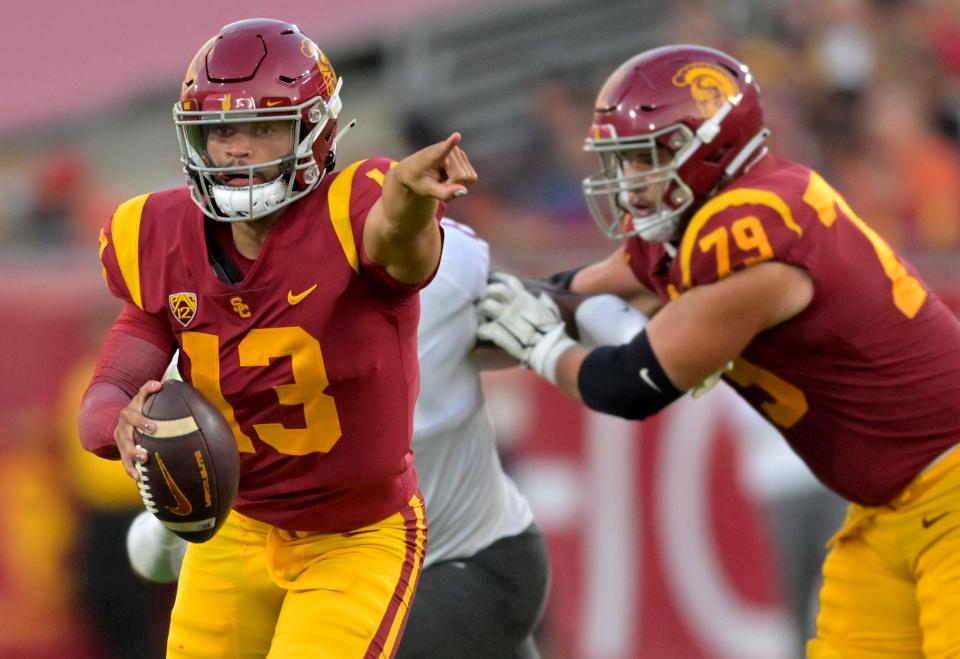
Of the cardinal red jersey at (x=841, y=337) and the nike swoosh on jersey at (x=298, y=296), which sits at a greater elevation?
the nike swoosh on jersey at (x=298, y=296)

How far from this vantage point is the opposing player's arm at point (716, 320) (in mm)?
3863

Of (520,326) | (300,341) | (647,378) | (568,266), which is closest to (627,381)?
(647,378)

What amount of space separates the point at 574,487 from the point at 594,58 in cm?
294

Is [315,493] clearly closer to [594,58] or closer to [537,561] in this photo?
[537,561]

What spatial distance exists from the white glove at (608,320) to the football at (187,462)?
4.38 ft

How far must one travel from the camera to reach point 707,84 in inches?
163

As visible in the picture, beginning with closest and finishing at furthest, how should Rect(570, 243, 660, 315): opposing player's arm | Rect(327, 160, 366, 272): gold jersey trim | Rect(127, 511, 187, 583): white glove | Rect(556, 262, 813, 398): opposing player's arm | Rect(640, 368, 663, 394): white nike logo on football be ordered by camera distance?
Rect(327, 160, 366, 272): gold jersey trim < Rect(556, 262, 813, 398): opposing player's arm < Rect(640, 368, 663, 394): white nike logo on football < Rect(127, 511, 187, 583): white glove < Rect(570, 243, 660, 315): opposing player's arm

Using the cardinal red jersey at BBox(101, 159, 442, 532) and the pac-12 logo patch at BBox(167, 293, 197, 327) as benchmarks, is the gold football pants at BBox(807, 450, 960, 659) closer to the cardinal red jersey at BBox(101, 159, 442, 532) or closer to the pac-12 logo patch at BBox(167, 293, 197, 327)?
the cardinal red jersey at BBox(101, 159, 442, 532)

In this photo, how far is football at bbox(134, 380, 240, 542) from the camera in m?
3.24

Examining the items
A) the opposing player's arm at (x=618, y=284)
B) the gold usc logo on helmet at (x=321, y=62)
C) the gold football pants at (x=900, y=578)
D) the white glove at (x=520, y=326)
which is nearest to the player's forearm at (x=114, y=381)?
the gold usc logo on helmet at (x=321, y=62)

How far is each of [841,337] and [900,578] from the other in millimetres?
607

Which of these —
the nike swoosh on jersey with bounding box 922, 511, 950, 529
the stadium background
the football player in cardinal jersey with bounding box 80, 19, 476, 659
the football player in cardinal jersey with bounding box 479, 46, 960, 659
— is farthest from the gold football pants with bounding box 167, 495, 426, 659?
the stadium background

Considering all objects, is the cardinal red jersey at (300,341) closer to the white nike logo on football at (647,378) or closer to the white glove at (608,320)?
the white nike logo on football at (647,378)

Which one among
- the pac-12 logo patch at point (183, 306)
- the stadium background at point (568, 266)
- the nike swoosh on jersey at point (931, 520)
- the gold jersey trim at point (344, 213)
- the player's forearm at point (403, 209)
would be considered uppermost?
the player's forearm at point (403, 209)
